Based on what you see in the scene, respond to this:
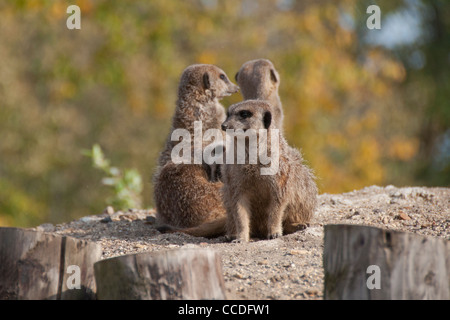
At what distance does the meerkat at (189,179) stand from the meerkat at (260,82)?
0.46 metres

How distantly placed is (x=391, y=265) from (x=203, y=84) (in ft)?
12.6

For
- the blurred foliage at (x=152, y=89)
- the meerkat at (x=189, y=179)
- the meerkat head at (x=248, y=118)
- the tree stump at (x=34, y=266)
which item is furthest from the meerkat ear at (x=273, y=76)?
the blurred foliage at (x=152, y=89)

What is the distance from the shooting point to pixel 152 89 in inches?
572

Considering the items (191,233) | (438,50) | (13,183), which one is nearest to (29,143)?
(13,183)

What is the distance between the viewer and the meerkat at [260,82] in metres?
6.74

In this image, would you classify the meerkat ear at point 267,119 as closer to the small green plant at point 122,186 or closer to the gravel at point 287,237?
the gravel at point 287,237

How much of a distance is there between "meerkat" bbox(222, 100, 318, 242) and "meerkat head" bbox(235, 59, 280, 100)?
1714 mm

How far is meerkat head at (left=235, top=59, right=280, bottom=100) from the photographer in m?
6.75

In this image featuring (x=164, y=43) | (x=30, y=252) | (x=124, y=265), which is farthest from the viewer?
(x=164, y=43)

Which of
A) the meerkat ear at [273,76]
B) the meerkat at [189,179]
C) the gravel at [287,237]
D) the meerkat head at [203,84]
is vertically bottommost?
the gravel at [287,237]

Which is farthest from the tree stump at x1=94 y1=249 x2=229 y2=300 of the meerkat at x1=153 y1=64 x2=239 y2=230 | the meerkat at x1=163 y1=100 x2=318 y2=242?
the meerkat at x1=153 y1=64 x2=239 y2=230

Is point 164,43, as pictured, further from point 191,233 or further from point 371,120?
point 191,233
